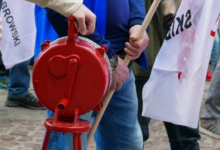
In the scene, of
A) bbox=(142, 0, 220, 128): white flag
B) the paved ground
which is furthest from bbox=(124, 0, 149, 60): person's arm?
the paved ground

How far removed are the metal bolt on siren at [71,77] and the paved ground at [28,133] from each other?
2.26 metres

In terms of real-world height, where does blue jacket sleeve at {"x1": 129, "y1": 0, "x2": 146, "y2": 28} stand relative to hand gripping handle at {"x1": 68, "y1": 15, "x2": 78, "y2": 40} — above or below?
above

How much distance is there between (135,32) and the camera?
2.14 meters

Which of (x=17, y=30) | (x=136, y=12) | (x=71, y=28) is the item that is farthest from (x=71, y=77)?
(x=17, y=30)

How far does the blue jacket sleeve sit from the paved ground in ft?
5.96

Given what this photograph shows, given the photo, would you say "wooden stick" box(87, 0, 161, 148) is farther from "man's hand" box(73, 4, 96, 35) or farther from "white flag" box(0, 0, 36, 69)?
"white flag" box(0, 0, 36, 69)

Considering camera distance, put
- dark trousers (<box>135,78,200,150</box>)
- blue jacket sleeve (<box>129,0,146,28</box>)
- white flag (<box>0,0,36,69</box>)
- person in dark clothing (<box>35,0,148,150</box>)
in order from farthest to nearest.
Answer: white flag (<box>0,0,36,69</box>)
dark trousers (<box>135,78,200,150</box>)
blue jacket sleeve (<box>129,0,146,28</box>)
person in dark clothing (<box>35,0,148,150</box>)

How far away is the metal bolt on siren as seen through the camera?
1580 mm

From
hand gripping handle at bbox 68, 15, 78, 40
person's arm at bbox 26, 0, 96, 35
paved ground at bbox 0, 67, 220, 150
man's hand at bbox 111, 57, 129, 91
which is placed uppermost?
person's arm at bbox 26, 0, 96, 35

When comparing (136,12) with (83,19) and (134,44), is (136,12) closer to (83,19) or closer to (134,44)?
(134,44)

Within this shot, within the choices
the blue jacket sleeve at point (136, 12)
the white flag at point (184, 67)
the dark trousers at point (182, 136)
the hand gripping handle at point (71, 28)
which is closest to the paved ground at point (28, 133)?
the dark trousers at point (182, 136)

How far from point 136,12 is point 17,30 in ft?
6.72

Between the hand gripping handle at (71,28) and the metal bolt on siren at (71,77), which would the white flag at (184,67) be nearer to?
the metal bolt on siren at (71,77)

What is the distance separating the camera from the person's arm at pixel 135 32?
2.09 m
